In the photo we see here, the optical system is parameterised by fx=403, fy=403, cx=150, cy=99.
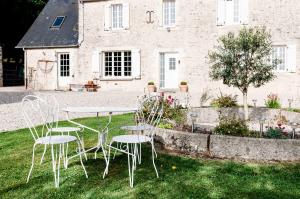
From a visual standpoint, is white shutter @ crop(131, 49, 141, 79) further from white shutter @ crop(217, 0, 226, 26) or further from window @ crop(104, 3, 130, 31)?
white shutter @ crop(217, 0, 226, 26)

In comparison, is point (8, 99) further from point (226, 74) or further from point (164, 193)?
point (164, 193)

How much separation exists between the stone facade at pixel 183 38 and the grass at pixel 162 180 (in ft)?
37.0

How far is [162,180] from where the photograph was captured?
488 cm

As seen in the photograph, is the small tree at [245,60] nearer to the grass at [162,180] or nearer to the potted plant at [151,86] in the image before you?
the grass at [162,180]

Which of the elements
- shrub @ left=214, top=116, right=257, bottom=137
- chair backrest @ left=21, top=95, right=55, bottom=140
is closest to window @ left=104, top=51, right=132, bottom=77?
chair backrest @ left=21, top=95, right=55, bottom=140

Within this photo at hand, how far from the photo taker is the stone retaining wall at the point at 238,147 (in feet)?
18.3

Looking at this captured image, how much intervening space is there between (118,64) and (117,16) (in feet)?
8.20

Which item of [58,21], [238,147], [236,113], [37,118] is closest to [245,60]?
[236,113]

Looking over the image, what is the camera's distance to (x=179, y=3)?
19516mm

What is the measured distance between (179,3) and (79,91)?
672 cm

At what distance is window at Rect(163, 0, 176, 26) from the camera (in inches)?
782

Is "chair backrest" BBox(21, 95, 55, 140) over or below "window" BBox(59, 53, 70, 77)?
below

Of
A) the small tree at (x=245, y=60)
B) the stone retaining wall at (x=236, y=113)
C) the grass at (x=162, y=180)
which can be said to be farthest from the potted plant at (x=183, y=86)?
the grass at (x=162, y=180)

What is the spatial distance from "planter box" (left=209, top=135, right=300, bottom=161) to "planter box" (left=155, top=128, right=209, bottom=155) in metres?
0.20
